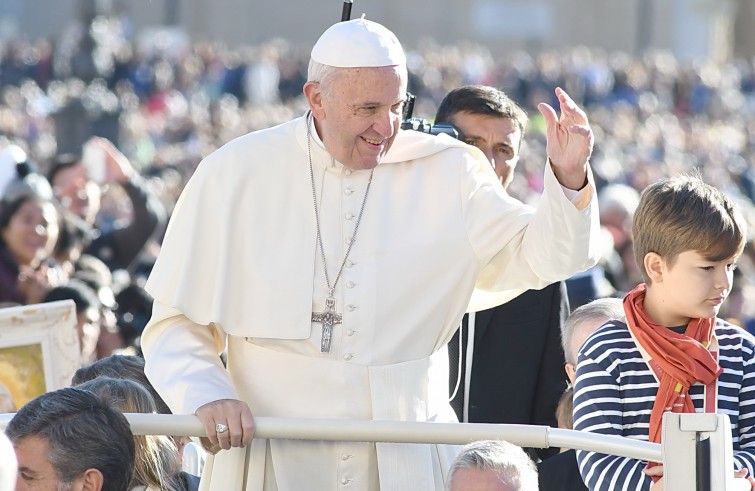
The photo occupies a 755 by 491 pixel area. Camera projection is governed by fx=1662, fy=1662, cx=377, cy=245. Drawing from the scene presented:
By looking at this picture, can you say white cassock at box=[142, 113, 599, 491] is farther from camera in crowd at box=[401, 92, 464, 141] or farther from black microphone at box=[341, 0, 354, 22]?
black microphone at box=[341, 0, 354, 22]

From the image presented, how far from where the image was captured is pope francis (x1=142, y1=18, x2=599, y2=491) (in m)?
3.86

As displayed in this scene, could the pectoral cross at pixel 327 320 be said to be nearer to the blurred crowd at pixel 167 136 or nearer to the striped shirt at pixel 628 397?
the striped shirt at pixel 628 397

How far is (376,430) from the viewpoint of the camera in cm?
350

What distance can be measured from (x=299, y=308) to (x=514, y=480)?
76 centimetres

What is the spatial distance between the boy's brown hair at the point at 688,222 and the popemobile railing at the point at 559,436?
46 cm

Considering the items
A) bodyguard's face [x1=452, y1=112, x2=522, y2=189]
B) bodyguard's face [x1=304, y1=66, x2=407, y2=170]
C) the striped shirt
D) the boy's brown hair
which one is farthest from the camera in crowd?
the striped shirt

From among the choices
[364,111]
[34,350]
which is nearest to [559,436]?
[364,111]

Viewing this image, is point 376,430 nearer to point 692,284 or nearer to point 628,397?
point 628,397

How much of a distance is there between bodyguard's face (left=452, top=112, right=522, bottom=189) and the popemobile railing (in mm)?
1550

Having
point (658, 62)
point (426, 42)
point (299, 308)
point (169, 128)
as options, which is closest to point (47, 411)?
point (299, 308)

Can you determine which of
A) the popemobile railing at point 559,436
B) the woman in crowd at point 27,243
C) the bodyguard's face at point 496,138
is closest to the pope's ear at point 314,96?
the popemobile railing at point 559,436

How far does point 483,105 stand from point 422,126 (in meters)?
0.52

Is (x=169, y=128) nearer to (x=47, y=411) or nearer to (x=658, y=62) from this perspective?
(x=658, y=62)

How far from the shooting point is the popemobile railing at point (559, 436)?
9.89ft
